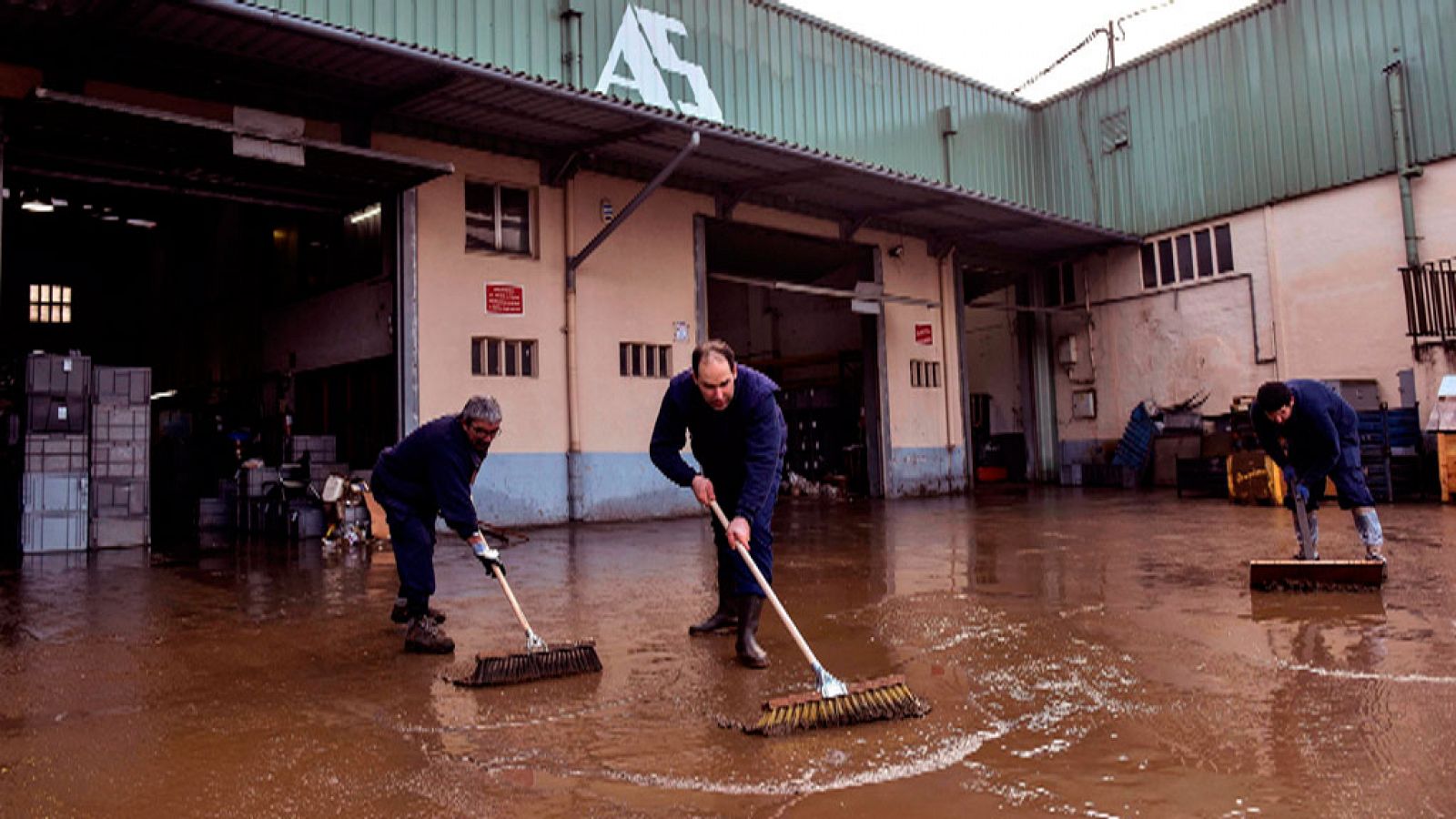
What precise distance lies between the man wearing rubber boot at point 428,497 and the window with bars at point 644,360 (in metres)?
8.89

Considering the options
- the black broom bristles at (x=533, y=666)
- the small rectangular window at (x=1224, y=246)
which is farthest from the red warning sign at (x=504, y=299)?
the small rectangular window at (x=1224, y=246)

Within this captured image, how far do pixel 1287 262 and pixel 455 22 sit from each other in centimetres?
1464

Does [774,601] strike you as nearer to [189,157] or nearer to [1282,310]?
[189,157]

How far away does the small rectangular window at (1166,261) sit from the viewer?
60.9 ft

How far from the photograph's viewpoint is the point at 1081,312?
20.2m

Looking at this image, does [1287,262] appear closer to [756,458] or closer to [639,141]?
[639,141]

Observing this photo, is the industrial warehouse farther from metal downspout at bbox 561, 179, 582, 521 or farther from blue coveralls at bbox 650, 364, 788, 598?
blue coveralls at bbox 650, 364, 788, 598

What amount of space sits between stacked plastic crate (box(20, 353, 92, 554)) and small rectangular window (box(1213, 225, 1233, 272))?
1851 cm

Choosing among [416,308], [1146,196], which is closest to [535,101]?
[416,308]

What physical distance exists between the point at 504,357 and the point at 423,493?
25.6ft

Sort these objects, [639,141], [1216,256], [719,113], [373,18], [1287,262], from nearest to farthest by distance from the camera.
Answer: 1. [373,18]
2. [639,141]
3. [719,113]
4. [1287,262]
5. [1216,256]

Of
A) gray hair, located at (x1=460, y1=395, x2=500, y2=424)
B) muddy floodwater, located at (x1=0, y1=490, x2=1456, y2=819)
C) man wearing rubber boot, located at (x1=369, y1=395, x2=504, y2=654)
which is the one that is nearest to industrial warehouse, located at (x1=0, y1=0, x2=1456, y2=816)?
muddy floodwater, located at (x1=0, y1=490, x2=1456, y2=819)

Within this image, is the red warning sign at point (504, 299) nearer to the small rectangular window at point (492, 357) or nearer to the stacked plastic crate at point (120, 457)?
the small rectangular window at point (492, 357)

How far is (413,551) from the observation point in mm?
5070
